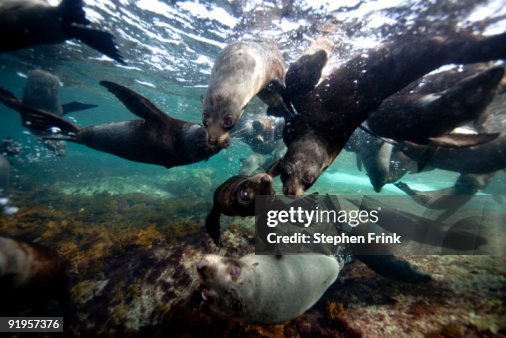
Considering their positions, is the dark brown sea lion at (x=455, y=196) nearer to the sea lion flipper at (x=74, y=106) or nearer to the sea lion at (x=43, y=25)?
the sea lion at (x=43, y=25)

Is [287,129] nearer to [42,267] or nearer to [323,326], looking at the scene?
[323,326]

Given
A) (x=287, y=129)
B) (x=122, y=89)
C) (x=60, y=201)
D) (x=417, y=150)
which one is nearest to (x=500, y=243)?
(x=417, y=150)

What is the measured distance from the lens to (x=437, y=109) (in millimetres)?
3527

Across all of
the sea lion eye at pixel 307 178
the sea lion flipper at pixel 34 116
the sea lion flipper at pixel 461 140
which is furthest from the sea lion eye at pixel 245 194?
the sea lion flipper at pixel 34 116

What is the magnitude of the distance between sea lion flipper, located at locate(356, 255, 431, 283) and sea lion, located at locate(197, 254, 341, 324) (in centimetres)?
216

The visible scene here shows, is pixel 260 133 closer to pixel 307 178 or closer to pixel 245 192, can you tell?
pixel 307 178

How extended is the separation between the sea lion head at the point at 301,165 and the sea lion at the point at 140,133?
1.05m

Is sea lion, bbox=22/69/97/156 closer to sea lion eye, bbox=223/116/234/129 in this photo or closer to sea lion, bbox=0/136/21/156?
sea lion, bbox=0/136/21/156

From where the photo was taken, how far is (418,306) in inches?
147

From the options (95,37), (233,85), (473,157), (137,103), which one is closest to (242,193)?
(233,85)

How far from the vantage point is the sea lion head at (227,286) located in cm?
217

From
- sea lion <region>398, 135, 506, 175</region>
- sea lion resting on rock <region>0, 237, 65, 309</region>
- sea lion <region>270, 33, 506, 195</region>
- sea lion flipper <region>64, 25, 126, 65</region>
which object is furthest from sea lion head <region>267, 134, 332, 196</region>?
sea lion resting on rock <region>0, 237, 65, 309</region>

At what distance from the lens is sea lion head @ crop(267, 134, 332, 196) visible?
2.63m

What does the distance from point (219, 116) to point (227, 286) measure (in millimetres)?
1829
